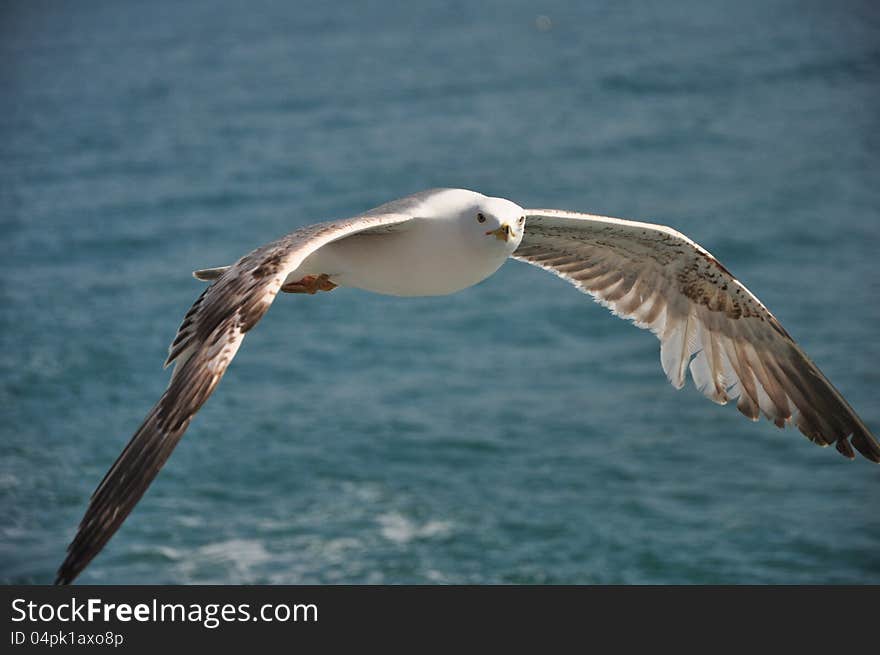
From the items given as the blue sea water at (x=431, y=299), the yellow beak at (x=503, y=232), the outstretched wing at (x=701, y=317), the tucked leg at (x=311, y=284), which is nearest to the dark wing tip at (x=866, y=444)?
the outstretched wing at (x=701, y=317)

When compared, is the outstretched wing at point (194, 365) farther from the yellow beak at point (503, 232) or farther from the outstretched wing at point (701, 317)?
the outstretched wing at point (701, 317)

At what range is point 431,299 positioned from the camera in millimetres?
52375

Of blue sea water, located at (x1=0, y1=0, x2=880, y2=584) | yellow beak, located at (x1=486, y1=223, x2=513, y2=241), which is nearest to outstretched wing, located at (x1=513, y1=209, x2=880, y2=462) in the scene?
yellow beak, located at (x1=486, y1=223, x2=513, y2=241)

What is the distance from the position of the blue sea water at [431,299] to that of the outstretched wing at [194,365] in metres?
25.5

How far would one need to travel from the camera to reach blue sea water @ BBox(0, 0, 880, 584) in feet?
130

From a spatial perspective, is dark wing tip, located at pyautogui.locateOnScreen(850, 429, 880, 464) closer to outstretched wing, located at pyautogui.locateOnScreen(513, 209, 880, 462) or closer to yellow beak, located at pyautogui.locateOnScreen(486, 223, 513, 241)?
outstretched wing, located at pyautogui.locateOnScreen(513, 209, 880, 462)

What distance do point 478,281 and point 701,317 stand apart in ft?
11.2

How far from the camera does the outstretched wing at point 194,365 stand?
1053 cm

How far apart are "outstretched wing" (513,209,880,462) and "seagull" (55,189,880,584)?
13mm

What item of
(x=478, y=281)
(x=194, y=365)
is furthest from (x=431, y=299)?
(x=194, y=365)

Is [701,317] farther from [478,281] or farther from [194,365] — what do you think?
[194,365]

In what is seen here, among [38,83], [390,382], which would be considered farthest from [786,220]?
[38,83]
